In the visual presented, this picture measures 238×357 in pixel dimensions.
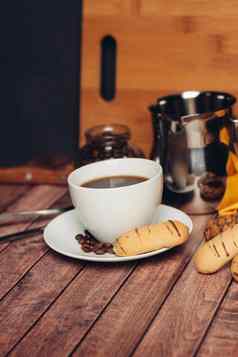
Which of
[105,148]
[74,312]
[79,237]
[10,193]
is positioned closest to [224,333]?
[74,312]

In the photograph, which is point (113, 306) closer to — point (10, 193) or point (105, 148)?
point (105, 148)

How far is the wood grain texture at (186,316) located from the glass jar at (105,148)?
30cm

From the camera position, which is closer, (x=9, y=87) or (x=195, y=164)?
(x=195, y=164)

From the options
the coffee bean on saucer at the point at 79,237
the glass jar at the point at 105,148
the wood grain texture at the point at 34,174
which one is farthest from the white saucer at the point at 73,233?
the wood grain texture at the point at 34,174

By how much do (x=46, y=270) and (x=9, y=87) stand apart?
1.70 feet

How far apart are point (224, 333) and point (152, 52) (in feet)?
2.19

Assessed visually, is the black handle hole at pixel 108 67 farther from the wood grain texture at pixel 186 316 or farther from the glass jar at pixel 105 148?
the wood grain texture at pixel 186 316

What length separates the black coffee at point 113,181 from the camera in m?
1.22

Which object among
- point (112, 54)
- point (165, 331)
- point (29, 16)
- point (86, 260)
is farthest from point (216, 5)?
point (165, 331)

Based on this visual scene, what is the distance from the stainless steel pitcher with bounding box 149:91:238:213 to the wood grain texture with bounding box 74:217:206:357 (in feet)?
0.39

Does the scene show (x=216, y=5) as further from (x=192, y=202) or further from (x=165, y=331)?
(x=165, y=331)

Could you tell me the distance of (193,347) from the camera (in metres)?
0.92

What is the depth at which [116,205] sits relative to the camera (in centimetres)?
113

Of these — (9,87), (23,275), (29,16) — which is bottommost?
(23,275)
